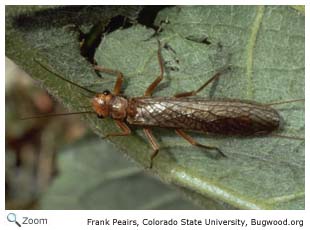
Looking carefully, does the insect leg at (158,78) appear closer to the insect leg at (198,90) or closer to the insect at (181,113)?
the insect at (181,113)

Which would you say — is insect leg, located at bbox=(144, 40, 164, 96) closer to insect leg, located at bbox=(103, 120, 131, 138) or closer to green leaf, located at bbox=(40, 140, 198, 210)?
insect leg, located at bbox=(103, 120, 131, 138)

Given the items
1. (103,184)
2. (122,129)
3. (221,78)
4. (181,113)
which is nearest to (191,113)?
(181,113)

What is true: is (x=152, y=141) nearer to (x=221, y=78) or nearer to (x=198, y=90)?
(x=198, y=90)

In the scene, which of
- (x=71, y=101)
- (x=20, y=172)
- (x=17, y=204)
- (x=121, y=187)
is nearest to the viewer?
(x=71, y=101)

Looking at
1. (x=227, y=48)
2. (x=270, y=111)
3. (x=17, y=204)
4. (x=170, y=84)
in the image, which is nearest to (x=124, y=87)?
(x=170, y=84)

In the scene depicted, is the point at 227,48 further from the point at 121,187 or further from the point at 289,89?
the point at 121,187

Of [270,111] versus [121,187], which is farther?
[121,187]

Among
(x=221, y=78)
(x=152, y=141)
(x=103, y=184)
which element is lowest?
(x=103, y=184)
